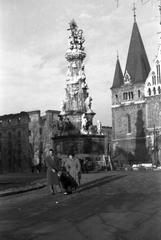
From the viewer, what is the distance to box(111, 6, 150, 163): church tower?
82875 mm

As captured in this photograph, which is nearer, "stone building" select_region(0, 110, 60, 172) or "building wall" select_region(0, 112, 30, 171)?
"building wall" select_region(0, 112, 30, 171)

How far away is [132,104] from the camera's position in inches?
3356

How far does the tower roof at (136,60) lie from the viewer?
86.1 m

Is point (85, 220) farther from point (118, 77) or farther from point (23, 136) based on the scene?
point (118, 77)

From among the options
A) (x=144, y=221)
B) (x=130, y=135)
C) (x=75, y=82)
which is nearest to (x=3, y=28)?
(x=144, y=221)

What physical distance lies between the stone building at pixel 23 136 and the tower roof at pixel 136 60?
1763 centimetres

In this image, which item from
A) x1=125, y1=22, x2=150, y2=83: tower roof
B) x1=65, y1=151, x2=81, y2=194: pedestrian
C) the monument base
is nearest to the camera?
x1=65, y1=151, x2=81, y2=194: pedestrian

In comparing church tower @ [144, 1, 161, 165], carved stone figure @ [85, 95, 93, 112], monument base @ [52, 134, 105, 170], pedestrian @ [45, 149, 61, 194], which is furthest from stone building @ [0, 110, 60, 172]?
→ pedestrian @ [45, 149, 61, 194]

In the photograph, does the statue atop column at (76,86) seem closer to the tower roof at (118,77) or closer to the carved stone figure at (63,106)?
the carved stone figure at (63,106)

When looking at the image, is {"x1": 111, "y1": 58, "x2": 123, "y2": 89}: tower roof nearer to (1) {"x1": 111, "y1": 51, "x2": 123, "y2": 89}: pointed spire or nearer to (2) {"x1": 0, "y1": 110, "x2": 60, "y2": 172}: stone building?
(1) {"x1": 111, "y1": 51, "x2": 123, "y2": 89}: pointed spire

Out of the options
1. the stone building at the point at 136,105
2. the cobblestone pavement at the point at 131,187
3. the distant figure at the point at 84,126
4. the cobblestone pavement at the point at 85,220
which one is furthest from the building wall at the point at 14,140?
the cobblestone pavement at the point at 85,220

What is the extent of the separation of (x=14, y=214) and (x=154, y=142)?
6365cm

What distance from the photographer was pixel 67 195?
14.1 metres

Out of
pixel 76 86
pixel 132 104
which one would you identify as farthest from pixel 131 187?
pixel 132 104
